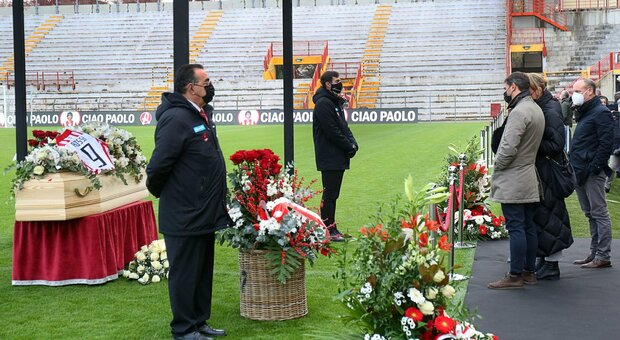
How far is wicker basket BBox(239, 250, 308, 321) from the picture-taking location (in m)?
6.82

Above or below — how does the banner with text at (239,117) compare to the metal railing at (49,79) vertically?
below

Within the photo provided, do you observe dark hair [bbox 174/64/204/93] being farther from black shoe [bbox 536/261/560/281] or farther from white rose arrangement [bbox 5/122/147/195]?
black shoe [bbox 536/261/560/281]

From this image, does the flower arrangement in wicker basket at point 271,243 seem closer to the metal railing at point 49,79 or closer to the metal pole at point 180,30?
the metal pole at point 180,30

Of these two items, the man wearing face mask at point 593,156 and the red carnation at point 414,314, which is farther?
the man wearing face mask at point 593,156

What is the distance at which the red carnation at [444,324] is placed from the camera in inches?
185

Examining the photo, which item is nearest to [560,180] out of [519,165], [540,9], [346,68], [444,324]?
[519,165]

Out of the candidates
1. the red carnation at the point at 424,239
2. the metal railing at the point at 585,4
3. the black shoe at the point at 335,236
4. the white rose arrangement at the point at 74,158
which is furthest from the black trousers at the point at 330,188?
the metal railing at the point at 585,4

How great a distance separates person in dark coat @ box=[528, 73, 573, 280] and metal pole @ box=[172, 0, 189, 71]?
3.07 meters

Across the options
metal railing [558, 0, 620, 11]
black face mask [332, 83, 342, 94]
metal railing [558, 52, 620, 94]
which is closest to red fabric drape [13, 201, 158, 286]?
black face mask [332, 83, 342, 94]

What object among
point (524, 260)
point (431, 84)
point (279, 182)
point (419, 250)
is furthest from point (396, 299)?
point (431, 84)

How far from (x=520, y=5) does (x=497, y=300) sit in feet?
136

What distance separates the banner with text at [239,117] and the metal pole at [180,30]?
29.4 metres

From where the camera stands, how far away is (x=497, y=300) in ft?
24.9

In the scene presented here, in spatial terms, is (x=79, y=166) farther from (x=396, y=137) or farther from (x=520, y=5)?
(x=520, y=5)
